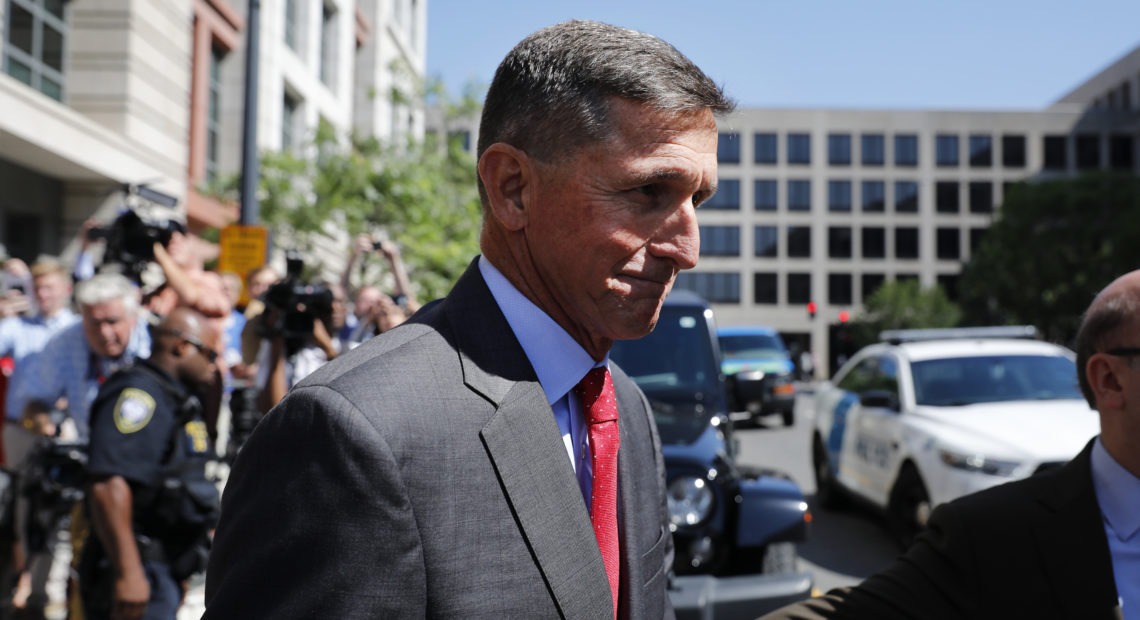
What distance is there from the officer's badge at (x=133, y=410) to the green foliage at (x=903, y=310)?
58.2 metres

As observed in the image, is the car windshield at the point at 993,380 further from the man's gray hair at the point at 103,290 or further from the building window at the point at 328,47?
the building window at the point at 328,47

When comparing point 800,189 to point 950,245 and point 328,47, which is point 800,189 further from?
point 328,47

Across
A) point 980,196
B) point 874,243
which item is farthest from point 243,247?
point 980,196

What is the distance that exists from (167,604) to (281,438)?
2.67 metres

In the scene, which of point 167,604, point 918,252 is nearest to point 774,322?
point 918,252

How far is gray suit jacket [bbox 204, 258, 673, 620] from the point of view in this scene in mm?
1226

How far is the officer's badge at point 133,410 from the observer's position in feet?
11.4

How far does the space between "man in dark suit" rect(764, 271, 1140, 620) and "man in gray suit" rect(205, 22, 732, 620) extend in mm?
795

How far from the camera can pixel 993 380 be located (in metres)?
7.91

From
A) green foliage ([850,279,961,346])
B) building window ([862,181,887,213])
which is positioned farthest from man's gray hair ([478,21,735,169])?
building window ([862,181,887,213])

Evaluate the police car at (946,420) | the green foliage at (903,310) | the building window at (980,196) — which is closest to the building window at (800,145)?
the green foliage at (903,310)

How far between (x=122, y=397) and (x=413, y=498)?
104 inches

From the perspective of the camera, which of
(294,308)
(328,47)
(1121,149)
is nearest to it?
(294,308)

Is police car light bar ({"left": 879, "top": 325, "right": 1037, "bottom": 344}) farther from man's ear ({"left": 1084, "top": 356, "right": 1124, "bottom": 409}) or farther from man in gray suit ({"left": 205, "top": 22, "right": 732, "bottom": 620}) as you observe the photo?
man in gray suit ({"left": 205, "top": 22, "right": 732, "bottom": 620})
